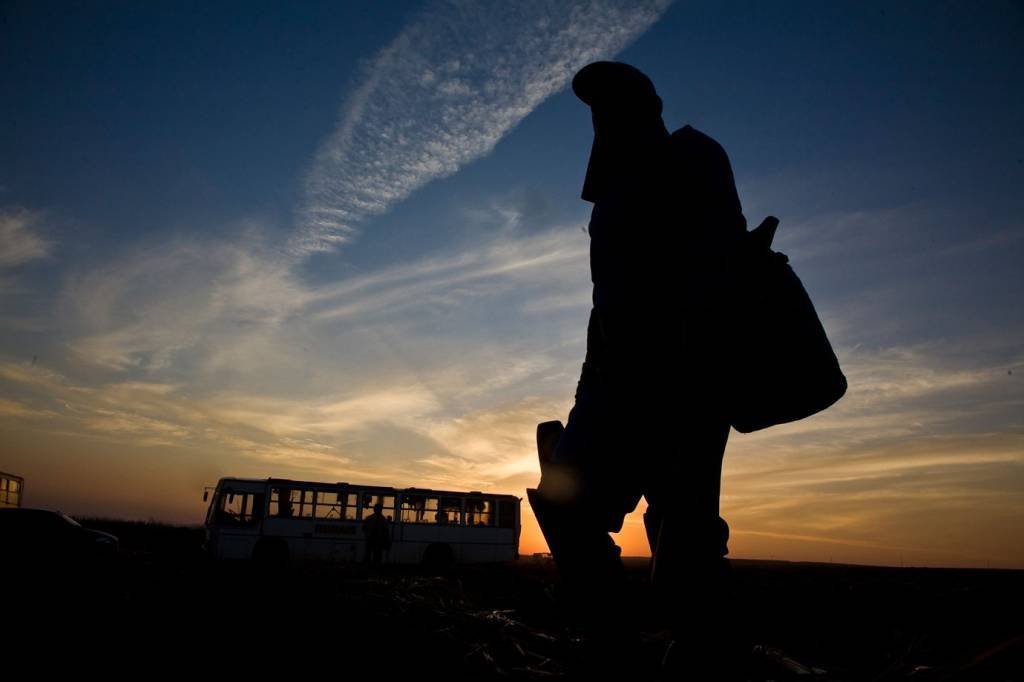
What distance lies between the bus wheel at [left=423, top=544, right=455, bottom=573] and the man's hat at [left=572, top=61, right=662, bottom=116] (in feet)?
71.0

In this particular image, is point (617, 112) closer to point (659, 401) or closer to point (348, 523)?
point (659, 401)

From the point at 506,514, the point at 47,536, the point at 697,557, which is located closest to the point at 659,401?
the point at 697,557

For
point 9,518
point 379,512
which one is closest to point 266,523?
point 379,512

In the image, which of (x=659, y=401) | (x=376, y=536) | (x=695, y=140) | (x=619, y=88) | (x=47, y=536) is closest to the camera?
(x=659, y=401)

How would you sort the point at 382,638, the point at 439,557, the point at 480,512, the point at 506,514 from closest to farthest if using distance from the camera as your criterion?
1. the point at 382,638
2. the point at 439,557
3. the point at 480,512
4. the point at 506,514

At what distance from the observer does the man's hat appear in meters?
2.09

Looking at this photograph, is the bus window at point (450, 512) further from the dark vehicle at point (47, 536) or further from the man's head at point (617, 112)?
the man's head at point (617, 112)

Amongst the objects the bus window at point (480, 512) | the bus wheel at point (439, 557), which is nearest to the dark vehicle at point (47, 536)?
the bus wheel at point (439, 557)

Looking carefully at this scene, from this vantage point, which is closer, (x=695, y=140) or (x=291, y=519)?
(x=695, y=140)

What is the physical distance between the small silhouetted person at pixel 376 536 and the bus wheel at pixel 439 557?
64.3 inches

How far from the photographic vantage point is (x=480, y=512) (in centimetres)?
2312

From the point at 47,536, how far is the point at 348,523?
28.9 feet

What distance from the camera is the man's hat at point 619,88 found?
209 cm

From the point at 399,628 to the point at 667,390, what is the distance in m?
2.38
